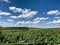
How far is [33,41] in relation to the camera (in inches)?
489

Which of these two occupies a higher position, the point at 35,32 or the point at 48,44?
the point at 35,32

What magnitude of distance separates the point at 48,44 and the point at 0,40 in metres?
3.54

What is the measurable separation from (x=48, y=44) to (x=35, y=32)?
1.34 m

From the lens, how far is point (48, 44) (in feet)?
39.8

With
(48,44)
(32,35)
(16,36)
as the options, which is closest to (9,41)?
(16,36)

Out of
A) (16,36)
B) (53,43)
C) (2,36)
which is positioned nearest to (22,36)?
(16,36)

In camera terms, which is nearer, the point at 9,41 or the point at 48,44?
the point at 48,44

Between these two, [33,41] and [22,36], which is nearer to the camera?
[33,41]

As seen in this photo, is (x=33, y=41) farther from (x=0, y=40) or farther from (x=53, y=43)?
(x=0, y=40)

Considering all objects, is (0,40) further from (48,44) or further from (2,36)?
(48,44)

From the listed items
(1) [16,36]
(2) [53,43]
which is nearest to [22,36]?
(1) [16,36]

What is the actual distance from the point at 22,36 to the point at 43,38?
1697mm

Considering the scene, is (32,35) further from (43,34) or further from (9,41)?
(9,41)

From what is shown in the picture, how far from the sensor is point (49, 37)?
12.5m
